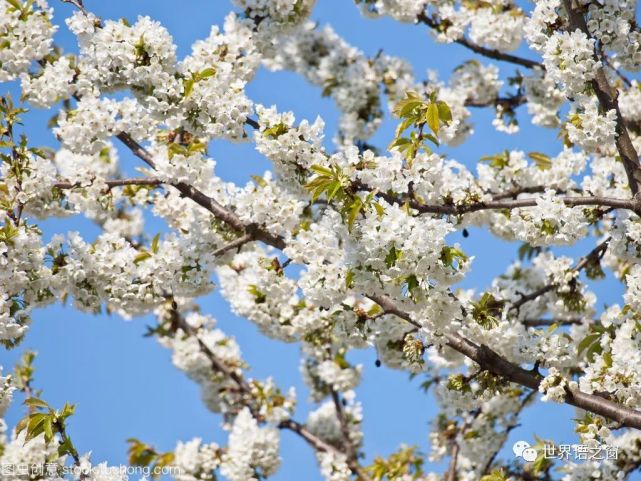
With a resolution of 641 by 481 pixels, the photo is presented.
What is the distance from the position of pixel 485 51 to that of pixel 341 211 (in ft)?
14.8

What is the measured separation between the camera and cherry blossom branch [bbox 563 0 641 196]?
18.3ft

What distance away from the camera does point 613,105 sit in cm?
561

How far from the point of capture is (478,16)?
8.83m

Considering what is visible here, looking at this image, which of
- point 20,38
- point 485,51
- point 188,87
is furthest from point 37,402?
point 485,51

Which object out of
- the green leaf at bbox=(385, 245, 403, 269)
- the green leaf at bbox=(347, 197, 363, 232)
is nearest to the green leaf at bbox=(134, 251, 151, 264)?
the green leaf at bbox=(347, 197, 363, 232)

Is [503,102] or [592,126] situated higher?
[503,102]

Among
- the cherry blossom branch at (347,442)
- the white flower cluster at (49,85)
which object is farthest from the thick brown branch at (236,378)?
the white flower cluster at (49,85)

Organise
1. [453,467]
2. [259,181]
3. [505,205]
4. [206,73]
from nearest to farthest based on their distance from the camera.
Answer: [505,205] < [206,73] < [259,181] < [453,467]

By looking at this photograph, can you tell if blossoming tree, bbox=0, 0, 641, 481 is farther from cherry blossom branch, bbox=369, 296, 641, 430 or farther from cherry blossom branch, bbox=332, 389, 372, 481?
cherry blossom branch, bbox=332, 389, 372, 481

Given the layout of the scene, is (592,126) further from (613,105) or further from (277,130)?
(277,130)

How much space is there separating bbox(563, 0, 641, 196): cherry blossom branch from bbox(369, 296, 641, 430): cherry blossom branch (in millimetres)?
1412

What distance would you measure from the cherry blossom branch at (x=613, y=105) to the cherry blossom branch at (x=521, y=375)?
141 cm

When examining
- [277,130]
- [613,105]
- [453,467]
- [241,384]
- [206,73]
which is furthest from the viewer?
[241,384]

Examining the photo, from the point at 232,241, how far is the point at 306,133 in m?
1.37
